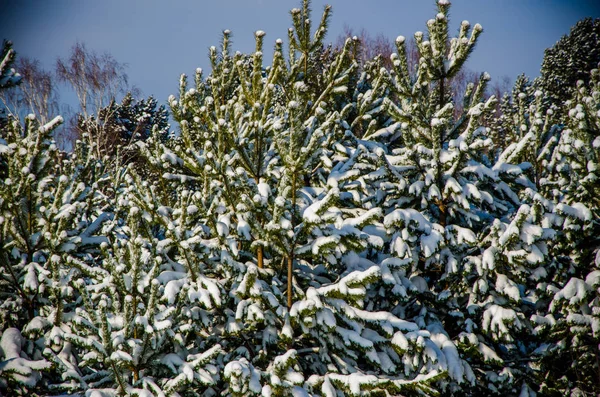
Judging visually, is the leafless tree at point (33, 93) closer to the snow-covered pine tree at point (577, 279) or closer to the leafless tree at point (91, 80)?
the leafless tree at point (91, 80)

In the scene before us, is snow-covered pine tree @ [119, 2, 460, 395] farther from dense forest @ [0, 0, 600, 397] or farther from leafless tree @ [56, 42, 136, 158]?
leafless tree @ [56, 42, 136, 158]

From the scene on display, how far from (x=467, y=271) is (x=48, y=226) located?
4990 millimetres

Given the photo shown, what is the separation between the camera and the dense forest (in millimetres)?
3811

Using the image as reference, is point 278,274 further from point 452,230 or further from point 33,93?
point 33,93

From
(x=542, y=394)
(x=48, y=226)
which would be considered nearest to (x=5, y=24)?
(x=48, y=226)

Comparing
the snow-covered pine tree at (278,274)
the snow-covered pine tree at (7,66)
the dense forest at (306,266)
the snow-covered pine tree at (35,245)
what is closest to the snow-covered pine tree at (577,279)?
the dense forest at (306,266)

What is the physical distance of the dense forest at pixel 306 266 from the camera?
381cm

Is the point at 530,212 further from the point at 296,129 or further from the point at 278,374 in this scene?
the point at 278,374

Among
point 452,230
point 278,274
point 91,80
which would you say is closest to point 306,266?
point 278,274

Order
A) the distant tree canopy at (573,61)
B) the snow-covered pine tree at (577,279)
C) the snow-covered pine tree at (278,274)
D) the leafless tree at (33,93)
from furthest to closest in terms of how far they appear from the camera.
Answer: the distant tree canopy at (573,61), the leafless tree at (33,93), the snow-covered pine tree at (577,279), the snow-covered pine tree at (278,274)

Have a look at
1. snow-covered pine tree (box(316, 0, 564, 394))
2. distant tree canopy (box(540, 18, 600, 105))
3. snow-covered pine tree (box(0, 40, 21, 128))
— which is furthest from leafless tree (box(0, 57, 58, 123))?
distant tree canopy (box(540, 18, 600, 105))

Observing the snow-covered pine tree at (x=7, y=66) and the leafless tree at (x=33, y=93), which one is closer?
the snow-covered pine tree at (x=7, y=66)

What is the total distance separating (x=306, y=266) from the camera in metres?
5.11

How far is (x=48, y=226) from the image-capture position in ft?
14.9
